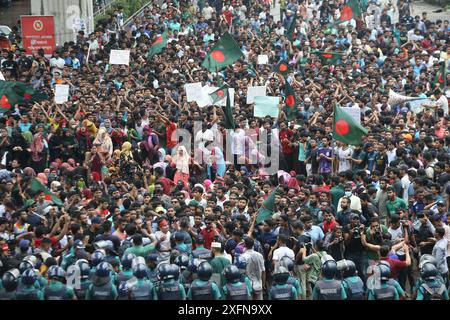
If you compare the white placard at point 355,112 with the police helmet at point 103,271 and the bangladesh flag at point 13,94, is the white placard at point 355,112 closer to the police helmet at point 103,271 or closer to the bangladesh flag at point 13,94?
the bangladesh flag at point 13,94

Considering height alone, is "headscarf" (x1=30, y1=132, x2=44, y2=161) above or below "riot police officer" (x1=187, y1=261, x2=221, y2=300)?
above

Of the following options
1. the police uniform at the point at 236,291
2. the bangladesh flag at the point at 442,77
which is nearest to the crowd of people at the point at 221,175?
the police uniform at the point at 236,291

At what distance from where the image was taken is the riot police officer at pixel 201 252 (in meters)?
13.8

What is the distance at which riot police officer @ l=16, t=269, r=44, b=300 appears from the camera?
1245 cm

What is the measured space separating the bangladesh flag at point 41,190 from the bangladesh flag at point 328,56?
31.1ft

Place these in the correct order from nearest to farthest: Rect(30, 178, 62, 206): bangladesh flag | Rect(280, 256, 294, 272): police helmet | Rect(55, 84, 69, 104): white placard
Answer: Rect(280, 256, 294, 272): police helmet < Rect(30, 178, 62, 206): bangladesh flag < Rect(55, 84, 69, 104): white placard

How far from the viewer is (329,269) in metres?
12.6

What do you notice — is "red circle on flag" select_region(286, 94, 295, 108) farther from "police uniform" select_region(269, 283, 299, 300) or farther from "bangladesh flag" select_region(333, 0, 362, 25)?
"police uniform" select_region(269, 283, 299, 300)

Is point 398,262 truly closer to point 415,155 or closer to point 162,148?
point 415,155

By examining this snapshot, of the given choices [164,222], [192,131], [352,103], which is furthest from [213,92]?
[164,222]

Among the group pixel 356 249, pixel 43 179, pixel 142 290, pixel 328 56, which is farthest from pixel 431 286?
pixel 328 56

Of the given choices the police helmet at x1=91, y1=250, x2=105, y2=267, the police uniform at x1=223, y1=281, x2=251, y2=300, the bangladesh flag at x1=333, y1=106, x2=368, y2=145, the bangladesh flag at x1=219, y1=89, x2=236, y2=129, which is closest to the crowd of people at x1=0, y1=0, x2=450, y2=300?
the police uniform at x1=223, y1=281, x2=251, y2=300

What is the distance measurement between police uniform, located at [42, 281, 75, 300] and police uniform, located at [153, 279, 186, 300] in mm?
935

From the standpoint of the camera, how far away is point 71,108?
69.7 feet
